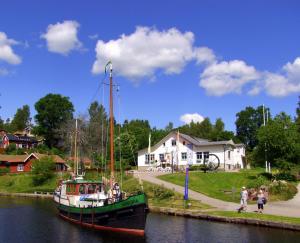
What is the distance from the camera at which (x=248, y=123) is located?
123m

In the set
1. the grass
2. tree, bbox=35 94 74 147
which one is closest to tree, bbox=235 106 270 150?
tree, bbox=35 94 74 147

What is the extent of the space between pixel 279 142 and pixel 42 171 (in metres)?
40.4

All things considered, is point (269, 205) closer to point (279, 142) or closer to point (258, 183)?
point (258, 183)

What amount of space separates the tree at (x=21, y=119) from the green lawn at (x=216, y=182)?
11435 cm

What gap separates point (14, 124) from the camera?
524 ft

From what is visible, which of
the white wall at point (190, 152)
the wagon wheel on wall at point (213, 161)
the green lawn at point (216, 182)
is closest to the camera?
A: the green lawn at point (216, 182)

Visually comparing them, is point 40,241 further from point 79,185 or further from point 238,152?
point 238,152

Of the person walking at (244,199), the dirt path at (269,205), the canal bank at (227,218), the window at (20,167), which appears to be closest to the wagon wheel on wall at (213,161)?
the dirt path at (269,205)

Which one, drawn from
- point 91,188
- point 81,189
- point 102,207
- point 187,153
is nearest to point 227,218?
point 102,207

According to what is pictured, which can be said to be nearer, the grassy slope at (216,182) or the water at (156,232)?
the water at (156,232)

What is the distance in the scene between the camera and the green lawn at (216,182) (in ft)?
153

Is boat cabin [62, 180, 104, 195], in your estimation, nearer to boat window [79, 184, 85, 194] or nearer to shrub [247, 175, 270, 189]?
boat window [79, 184, 85, 194]

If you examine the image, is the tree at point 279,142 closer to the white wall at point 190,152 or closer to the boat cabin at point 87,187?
the white wall at point 190,152

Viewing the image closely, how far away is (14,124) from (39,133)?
51.5 meters
